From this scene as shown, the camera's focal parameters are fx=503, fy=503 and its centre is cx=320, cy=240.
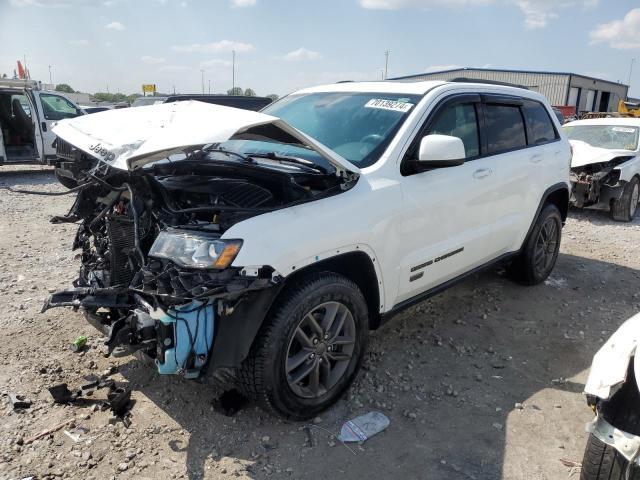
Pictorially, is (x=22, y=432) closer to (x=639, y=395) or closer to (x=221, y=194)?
(x=221, y=194)

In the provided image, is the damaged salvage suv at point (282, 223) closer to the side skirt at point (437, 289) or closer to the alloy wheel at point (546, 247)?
the side skirt at point (437, 289)

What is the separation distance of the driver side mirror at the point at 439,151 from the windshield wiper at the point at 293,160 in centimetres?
64

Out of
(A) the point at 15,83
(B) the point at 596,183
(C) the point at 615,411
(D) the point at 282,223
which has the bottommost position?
(C) the point at 615,411

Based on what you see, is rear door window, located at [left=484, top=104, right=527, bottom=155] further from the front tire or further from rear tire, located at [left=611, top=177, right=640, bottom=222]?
rear tire, located at [left=611, top=177, right=640, bottom=222]

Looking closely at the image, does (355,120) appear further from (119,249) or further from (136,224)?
(119,249)

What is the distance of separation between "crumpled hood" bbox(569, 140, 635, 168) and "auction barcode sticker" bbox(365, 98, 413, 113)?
6.33 meters

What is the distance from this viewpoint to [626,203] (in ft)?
28.0

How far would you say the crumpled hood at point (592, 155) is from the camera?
343 inches

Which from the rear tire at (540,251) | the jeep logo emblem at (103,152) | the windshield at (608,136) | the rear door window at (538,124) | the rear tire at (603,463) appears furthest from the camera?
the windshield at (608,136)

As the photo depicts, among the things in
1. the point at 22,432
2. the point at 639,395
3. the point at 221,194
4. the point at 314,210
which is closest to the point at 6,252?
the point at 22,432

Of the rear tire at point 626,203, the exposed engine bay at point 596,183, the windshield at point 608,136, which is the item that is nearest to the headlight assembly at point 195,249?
the exposed engine bay at point 596,183

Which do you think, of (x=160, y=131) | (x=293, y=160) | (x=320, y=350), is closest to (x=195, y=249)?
(x=160, y=131)

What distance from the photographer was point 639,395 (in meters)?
2.02

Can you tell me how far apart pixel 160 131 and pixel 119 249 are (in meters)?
0.82
